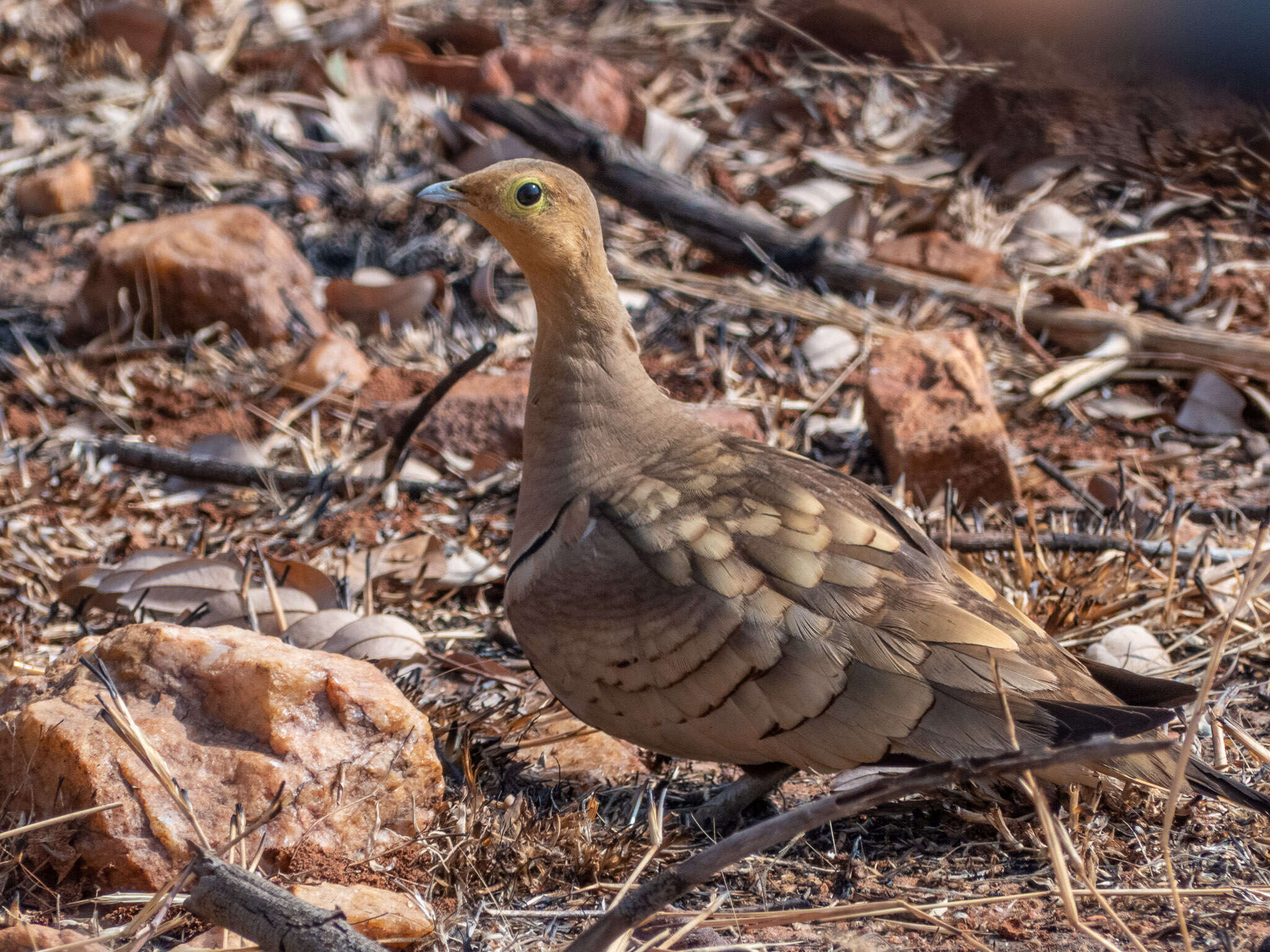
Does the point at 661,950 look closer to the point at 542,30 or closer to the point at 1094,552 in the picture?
the point at 1094,552

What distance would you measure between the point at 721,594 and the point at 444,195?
3.60ft

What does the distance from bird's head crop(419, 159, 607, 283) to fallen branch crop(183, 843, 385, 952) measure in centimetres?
144

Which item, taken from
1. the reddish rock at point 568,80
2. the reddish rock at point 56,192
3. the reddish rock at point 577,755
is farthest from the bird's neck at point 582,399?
the reddish rock at point 56,192

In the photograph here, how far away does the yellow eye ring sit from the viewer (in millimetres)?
2600

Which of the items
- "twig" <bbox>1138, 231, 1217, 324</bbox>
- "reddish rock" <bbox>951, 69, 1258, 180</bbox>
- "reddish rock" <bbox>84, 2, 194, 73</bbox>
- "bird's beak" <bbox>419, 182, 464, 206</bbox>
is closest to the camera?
"reddish rock" <bbox>951, 69, 1258, 180</bbox>

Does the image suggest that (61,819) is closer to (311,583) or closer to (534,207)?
(311,583)

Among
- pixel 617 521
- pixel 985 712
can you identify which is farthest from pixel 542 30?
pixel 985 712

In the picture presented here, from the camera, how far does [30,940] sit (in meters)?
1.82

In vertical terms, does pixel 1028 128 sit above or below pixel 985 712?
above

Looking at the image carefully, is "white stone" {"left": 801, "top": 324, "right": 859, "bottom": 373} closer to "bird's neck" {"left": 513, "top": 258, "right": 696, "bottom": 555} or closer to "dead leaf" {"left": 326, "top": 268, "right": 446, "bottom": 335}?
"dead leaf" {"left": 326, "top": 268, "right": 446, "bottom": 335}

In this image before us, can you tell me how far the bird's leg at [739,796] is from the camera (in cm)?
258

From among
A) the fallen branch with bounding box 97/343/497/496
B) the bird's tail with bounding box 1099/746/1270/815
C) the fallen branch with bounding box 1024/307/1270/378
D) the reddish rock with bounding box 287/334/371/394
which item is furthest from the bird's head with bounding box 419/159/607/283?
the fallen branch with bounding box 1024/307/1270/378

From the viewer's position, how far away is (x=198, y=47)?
701 cm

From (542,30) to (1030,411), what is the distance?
4343mm
